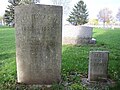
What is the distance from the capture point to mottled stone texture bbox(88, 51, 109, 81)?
246 inches

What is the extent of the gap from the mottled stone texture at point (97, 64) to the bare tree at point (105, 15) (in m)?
106

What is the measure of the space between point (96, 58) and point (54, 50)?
1.24 metres

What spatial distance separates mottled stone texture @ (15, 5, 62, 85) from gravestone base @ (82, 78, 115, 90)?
33.4 inches

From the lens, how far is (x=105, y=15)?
375 feet

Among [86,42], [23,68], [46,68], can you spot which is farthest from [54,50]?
[86,42]

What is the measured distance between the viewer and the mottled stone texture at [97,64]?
20.5ft

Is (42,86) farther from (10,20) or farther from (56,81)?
(10,20)

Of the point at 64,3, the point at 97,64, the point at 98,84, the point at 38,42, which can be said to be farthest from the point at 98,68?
the point at 64,3

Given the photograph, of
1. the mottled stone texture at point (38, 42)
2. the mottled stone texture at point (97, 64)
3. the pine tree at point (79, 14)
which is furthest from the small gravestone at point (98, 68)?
the pine tree at point (79, 14)

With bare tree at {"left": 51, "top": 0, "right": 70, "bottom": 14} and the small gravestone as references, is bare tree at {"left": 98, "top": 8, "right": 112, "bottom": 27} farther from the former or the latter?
the small gravestone

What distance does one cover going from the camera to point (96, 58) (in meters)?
6.25

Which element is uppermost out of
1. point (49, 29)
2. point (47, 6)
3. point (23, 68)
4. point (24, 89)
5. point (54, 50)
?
point (47, 6)

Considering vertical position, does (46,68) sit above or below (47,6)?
below

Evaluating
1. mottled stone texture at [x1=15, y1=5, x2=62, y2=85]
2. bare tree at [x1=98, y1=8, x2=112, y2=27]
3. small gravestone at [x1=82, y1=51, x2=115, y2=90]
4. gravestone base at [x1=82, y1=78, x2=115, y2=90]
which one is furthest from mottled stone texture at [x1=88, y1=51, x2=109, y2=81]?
bare tree at [x1=98, y1=8, x2=112, y2=27]
